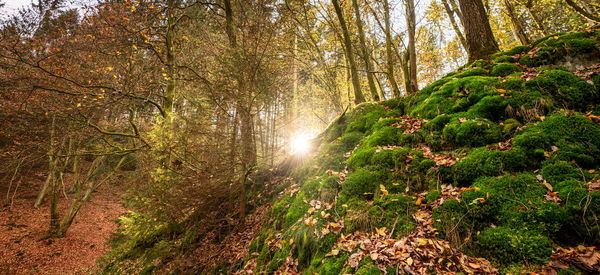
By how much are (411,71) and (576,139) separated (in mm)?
4818

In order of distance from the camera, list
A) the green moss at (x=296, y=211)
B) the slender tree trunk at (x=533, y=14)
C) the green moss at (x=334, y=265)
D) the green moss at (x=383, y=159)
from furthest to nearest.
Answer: the slender tree trunk at (x=533, y=14)
the green moss at (x=296, y=211)
the green moss at (x=383, y=159)
the green moss at (x=334, y=265)

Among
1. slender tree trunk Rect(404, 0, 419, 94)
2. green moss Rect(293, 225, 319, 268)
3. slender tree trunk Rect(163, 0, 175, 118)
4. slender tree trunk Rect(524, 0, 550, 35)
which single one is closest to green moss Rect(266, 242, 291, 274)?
green moss Rect(293, 225, 319, 268)

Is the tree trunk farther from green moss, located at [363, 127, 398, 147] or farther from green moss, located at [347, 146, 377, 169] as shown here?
green moss, located at [347, 146, 377, 169]

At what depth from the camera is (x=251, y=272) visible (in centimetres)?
373

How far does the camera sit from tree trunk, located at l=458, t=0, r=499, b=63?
17.3 feet

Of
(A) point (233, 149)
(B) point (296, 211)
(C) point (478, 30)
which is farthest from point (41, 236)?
(C) point (478, 30)

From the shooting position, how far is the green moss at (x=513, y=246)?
1.88 m

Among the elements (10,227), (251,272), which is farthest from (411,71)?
(10,227)

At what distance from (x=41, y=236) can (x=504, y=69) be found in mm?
17363

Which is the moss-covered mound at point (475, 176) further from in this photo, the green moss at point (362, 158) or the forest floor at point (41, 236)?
the forest floor at point (41, 236)

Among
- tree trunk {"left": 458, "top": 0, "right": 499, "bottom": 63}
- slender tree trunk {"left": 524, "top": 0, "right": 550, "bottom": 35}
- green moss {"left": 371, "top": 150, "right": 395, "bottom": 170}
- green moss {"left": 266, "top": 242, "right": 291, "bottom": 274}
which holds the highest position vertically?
slender tree trunk {"left": 524, "top": 0, "right": 550, "bottom": 35}

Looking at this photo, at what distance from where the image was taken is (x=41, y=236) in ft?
29.6

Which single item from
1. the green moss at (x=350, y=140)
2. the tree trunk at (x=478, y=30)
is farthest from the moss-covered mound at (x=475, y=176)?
the tree trunk at (x=478, y=30)

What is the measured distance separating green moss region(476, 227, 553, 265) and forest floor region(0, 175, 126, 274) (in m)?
12.5
